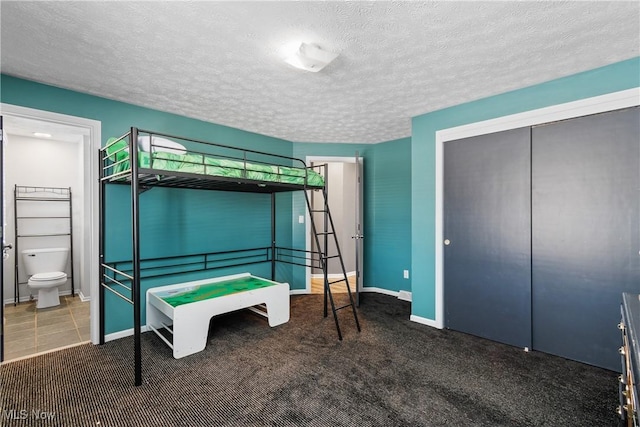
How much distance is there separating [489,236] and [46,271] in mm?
5282

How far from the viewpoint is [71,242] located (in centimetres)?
420

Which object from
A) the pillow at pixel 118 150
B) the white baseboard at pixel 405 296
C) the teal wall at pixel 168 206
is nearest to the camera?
the pillow at pixel 118 150

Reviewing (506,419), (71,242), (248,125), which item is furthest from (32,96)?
(506,419)

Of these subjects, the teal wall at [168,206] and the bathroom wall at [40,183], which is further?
the bathroom wall at [40,183]

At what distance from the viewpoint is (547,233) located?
2.50 meters

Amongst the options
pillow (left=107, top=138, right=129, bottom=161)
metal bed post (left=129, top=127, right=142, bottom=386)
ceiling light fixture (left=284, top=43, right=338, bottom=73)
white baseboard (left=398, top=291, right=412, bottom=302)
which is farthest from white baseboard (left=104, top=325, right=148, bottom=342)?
white baseboard (left=398, top=291, right=412, bottom=302)

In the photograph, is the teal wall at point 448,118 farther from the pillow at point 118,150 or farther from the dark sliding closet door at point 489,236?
the pillow at point 118,150

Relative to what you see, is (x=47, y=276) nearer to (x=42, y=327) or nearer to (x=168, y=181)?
(x=42, y=327)

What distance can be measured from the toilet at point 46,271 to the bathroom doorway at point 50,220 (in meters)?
0.13

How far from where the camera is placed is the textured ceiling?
159 centimetres

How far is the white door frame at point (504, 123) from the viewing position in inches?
85.7

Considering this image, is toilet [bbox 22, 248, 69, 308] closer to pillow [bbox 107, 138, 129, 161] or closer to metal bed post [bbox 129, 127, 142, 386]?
pillow [bbox 107, 138, 129, 161]

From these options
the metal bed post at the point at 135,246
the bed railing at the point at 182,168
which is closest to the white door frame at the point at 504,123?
the bed railing at the point at 182,168

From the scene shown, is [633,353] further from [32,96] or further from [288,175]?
[32,96]
